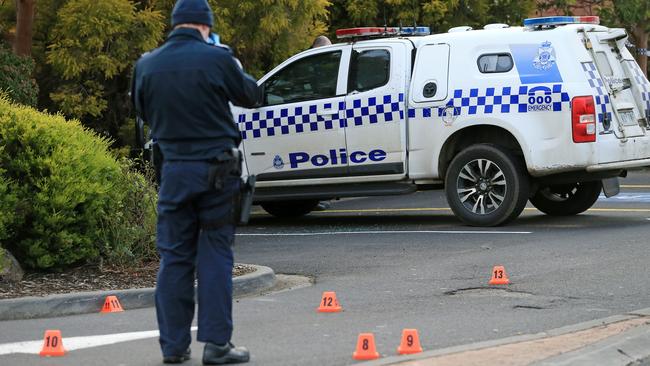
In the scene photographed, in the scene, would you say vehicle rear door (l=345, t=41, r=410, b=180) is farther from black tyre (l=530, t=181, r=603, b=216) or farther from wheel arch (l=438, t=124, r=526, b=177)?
black tyre (l=530, t=181, r=603, b=216)

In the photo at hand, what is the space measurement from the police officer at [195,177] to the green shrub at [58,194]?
321 centimetres

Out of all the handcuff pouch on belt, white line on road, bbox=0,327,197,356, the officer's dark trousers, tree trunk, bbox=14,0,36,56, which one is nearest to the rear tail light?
white line on road, bbox=0,327,197,356

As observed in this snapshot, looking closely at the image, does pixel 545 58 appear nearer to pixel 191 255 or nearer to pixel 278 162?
pixel 278 162

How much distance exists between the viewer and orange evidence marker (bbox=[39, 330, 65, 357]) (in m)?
7.04

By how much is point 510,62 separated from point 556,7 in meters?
12.8

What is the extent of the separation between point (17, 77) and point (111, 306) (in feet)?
27.1

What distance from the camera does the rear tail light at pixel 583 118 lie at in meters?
13.1

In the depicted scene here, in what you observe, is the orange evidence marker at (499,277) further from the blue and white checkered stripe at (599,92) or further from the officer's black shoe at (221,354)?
the blue and white checkered stripe at (599,92)

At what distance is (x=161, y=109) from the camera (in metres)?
6.61

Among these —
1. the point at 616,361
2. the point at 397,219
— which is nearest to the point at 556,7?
the point at 397,219

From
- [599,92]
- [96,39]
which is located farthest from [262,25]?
[599,92]

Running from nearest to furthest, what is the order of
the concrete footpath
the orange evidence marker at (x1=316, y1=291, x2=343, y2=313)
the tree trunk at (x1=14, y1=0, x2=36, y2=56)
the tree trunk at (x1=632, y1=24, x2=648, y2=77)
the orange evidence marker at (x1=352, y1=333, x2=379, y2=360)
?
1. the concrete footpath
2. the orange evidence marker at (x1=352, y1=333, x2=379, y2=360)
3. the orange evidence marker at (x1=316, y1=291, x2=343, y2=313)
4. the tree trunk at (x1=14, y1=0, x2=36, y2=56)
5. the tree trunk at (x1=632, y1=24, x2=648, y2=77)

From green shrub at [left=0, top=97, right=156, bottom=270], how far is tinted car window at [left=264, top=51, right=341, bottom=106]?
4.47 m

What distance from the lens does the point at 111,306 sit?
28.9ft
